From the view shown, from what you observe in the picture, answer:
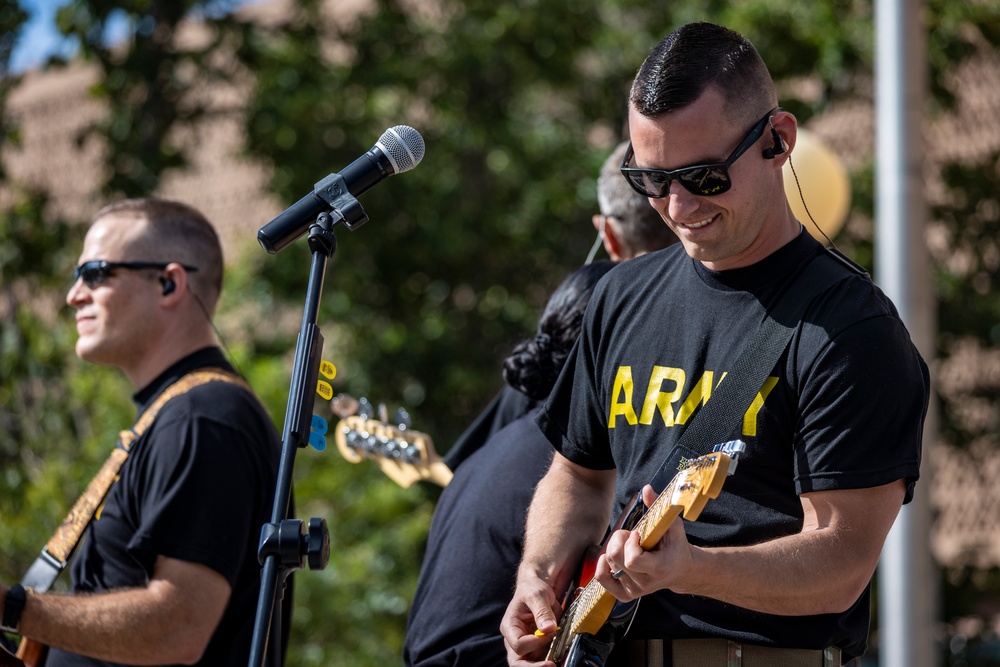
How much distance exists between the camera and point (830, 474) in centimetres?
225

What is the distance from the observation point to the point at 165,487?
334 cm

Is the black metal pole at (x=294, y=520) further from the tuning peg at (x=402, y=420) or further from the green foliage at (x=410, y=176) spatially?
the green foliage at (x=410, y=176)

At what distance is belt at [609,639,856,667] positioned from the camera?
7.80 ft

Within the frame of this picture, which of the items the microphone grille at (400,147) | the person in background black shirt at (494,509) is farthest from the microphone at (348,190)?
the person in background black shirt at (494,509)

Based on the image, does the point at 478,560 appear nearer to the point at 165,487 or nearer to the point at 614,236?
Result: the point at 165,487

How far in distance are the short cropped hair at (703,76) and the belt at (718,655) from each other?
3.25ft

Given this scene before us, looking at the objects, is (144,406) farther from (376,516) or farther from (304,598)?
(376,516)

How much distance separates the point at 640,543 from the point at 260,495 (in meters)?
1.64

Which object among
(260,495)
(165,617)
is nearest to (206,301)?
(260,495)

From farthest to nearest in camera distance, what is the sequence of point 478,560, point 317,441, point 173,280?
point 173,280
point 478,560
point 317,441

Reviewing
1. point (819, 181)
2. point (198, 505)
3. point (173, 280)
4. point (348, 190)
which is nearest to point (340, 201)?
point (348, 190)

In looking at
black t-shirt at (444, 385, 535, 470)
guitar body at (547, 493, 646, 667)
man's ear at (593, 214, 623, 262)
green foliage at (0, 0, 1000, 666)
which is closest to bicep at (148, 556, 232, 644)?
black t-shirt at (444, 385, 535, 470)

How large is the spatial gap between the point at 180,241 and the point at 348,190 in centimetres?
143

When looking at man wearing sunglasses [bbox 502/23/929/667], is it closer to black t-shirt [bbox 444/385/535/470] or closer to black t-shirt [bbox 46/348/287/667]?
black t-shirt [bbox 444/385/535/470]
